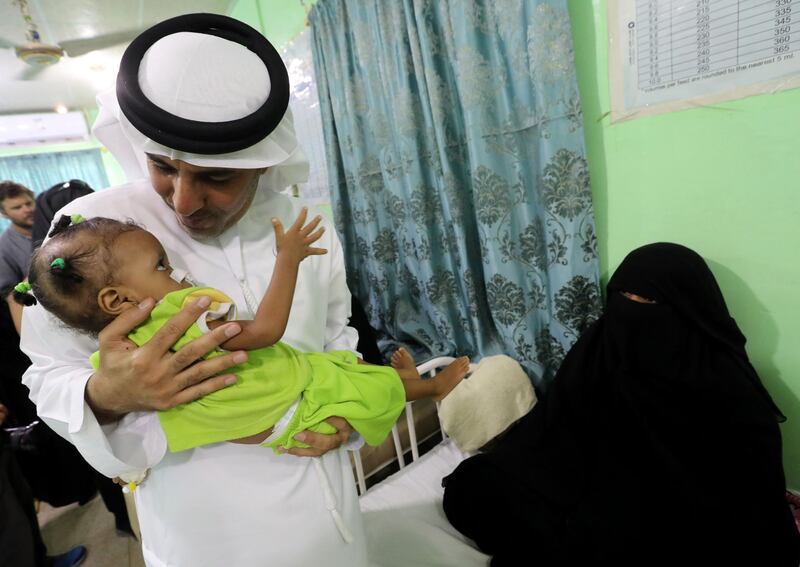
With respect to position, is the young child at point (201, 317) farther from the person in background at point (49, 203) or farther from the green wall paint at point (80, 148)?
the green wall paint at point (80, 148)

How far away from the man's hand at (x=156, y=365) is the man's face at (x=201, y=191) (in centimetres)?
20

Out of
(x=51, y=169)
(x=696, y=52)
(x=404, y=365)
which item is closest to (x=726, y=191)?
(x=696, y=52)

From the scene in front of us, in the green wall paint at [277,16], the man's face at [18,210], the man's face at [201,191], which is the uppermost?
the green wall paint at [277,16]

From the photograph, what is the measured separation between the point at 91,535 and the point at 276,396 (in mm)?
2530

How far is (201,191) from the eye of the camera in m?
0.82

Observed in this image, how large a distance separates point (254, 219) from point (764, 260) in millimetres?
1496

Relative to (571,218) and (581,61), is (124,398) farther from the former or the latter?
(581,61)

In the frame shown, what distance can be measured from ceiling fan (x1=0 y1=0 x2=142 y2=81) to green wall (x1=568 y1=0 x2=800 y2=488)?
160 inches

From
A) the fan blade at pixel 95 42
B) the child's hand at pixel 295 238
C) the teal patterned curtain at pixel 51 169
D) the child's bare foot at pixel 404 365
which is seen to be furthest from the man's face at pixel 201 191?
the teal patterned curtain at pixel 51 169

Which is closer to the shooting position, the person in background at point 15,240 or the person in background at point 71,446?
the person in background at point 71,446

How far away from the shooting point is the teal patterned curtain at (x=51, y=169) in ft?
23.9

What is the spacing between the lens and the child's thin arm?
2.48 ft

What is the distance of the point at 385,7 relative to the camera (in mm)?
2068

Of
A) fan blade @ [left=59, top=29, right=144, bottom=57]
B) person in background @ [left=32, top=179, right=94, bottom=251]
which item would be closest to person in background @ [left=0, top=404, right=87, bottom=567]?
person in background @ [left=32, top=179, right=94, bottom=251]
